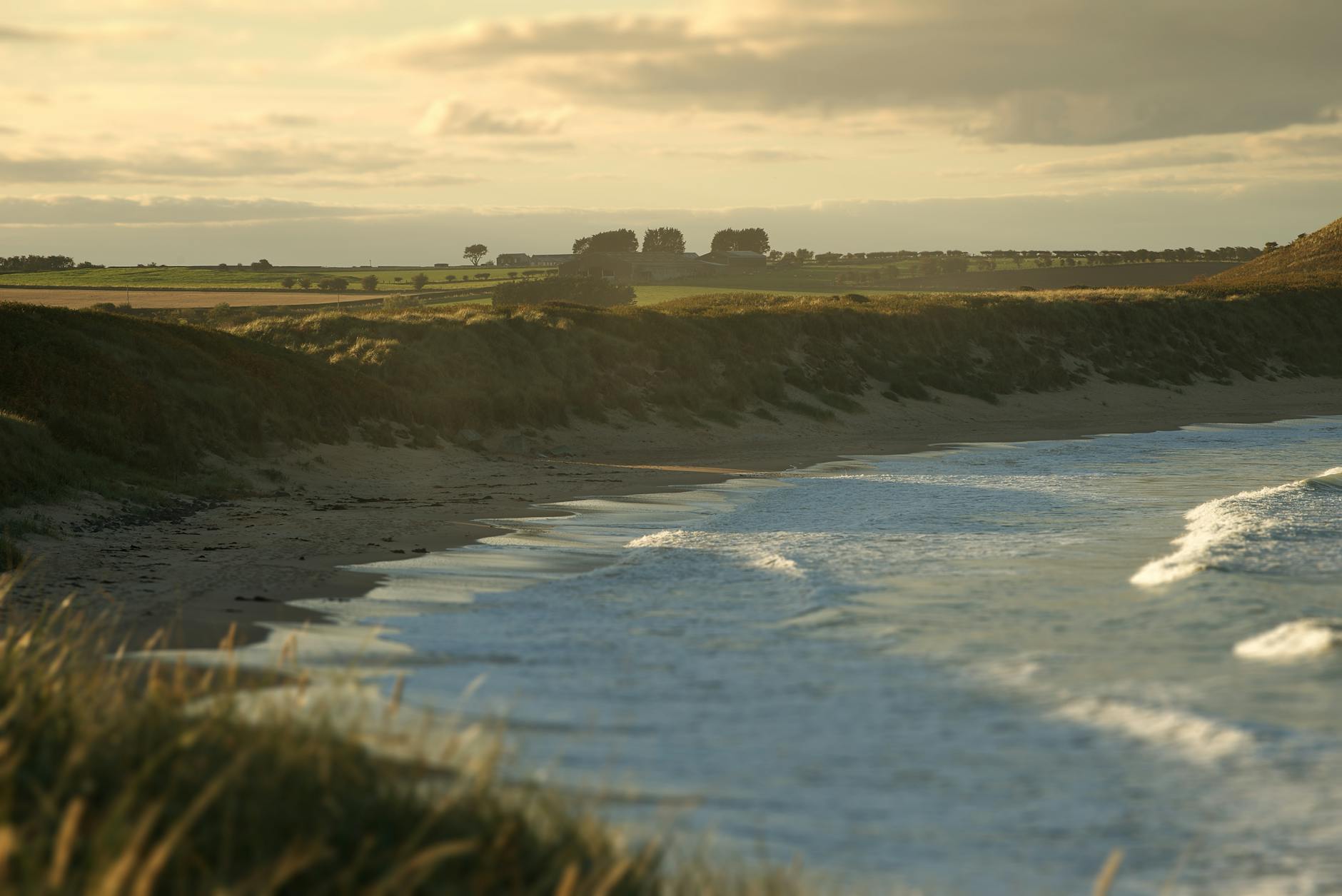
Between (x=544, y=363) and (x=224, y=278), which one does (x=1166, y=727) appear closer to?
(x=544, y=363)

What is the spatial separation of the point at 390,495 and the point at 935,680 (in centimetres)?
1630

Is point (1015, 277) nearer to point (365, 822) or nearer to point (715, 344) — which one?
point (715, 344)

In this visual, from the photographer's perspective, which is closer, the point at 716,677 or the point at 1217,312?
the point at 716,677

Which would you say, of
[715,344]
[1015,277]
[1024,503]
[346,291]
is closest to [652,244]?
[1015,277]

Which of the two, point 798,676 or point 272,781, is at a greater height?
point 272,781

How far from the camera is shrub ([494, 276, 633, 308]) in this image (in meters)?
74.6

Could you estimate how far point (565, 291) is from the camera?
76375 mm

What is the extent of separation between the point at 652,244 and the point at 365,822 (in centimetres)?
14416

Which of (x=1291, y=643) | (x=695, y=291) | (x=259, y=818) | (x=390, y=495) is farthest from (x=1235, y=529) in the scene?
(x=695, y=291)

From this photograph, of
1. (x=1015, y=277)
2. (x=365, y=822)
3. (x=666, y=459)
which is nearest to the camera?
(x=365, y=822)

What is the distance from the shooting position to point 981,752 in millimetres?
8758

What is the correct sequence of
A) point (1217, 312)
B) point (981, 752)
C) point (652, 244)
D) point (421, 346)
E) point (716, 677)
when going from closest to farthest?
point (981, 752), point (716, 677), point (421, 346), point (1217, 312), point (652, 244)

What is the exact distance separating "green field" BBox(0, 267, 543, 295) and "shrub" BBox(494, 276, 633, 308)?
9351 mm

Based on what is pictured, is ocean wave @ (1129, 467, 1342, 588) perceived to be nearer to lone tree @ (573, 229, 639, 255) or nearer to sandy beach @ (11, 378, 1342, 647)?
sandy beach @ (11, 378, 1342, 647)
